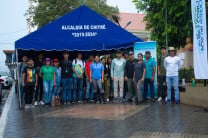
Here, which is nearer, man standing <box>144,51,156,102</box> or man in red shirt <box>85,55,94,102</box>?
man standing <box>144,51,156,102</box>

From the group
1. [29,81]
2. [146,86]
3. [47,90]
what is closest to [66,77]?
[47,90]

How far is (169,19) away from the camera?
24844mm

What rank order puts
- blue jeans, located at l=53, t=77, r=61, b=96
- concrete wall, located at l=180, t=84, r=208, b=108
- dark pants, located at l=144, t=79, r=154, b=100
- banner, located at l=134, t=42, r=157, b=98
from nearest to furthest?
concrete wall, located at l=180, t=84, r=208, b=108 < blue jeans, located at l=53, t=77, r=61, b=96 < dark pants, located at l=144, t=79, r=154, b=100 < banner, located at l=134, t=42, r=157, b=98

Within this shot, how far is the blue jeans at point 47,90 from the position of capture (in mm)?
14859

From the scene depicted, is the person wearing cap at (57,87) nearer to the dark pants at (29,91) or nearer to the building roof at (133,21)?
the dark pants at (29,91)

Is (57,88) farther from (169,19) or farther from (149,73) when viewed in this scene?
(169,19)

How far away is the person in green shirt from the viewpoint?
14.8 meters

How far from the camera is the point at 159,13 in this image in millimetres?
25516

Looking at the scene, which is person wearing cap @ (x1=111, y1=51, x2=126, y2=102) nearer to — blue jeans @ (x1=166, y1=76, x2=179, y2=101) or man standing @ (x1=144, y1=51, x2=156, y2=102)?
man standing @ (x1=144, y1=51, x2=156, y2=102)

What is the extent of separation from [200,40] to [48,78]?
5.47m

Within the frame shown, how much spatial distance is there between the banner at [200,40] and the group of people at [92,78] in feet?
5.86

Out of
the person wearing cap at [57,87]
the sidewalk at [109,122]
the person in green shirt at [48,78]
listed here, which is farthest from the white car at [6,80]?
the sidewalk at [109,122]

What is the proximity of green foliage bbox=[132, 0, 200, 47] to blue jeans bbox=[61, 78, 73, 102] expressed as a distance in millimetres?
9713

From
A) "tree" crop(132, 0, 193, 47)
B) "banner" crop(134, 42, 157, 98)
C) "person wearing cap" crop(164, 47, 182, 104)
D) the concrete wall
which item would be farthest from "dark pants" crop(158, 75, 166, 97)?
"tree" crop(132, 0, 193, 47)
